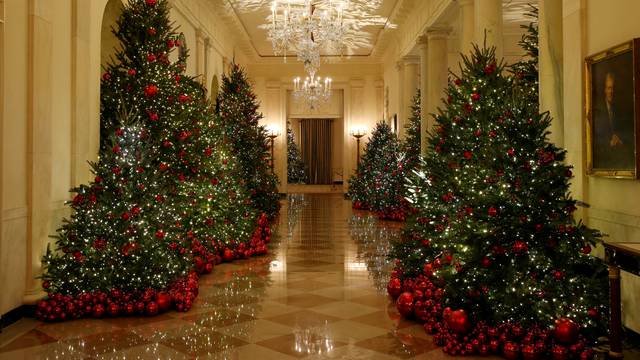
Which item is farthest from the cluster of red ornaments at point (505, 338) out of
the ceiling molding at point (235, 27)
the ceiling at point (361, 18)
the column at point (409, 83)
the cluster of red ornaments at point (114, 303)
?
the column at point (409, 83)

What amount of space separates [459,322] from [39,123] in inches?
168

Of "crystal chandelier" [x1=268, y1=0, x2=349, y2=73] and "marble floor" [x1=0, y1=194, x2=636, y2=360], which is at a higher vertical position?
"crystal chandelier" [x1=268, y1=0, x2=349, y2=73]

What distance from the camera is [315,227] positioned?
12.5 meters

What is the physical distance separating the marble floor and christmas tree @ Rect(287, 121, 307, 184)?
18.4 m

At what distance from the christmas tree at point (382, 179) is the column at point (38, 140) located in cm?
902

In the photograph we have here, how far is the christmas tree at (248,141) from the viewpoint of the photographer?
12562 millimetres

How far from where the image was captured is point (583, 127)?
17.1 feet

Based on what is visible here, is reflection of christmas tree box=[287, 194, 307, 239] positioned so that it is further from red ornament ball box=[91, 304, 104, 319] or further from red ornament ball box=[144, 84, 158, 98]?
→ red ornament ball box=[91, 304, 104, 319]

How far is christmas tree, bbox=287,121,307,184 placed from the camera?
26328 millimetres

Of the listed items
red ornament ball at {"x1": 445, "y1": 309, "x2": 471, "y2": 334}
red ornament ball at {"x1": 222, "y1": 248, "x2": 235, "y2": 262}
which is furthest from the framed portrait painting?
red ornament ball at {"x1": 222, "y1": 248, "x2": 235, "y2": 262}

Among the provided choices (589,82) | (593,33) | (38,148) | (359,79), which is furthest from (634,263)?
(359,79)

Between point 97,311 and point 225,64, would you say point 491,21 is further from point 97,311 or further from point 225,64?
point 225,64

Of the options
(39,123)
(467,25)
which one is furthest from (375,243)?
(39,123)

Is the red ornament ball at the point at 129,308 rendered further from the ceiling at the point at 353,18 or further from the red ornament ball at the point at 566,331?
the ceiling at the point at 353,18
